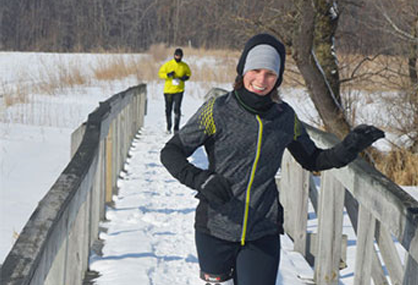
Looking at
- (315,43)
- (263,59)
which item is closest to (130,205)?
(263,59)

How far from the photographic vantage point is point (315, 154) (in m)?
3.05

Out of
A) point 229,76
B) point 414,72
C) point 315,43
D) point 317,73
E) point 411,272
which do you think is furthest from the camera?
point 229,76

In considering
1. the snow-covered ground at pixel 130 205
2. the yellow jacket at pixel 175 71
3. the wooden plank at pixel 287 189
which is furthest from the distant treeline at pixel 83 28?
the wooden plank at pixel 287 189

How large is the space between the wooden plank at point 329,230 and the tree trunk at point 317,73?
4.24m

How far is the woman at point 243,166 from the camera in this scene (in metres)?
2.75

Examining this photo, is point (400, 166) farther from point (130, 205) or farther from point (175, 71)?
point (130, 205)

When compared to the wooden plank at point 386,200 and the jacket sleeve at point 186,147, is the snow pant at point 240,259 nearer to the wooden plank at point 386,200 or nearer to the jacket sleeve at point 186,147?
the jacket sleeve at point 186,147

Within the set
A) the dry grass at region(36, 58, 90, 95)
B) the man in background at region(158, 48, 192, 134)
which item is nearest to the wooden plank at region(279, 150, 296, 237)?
the man in background at region(158, 48, 192, 134)

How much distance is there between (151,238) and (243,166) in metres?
2.76

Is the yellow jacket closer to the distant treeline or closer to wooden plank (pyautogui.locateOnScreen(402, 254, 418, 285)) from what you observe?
wooden plank (pyautogui.locateOnScreen(402, 254, 418, 285))

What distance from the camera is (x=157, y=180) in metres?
7.98

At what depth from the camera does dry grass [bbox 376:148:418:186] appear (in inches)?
364

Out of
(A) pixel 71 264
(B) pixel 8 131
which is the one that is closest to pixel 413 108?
(B) pixel 8 131

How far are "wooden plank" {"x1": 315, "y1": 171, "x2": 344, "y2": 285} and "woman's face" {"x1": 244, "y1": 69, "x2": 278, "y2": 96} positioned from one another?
1.58m
